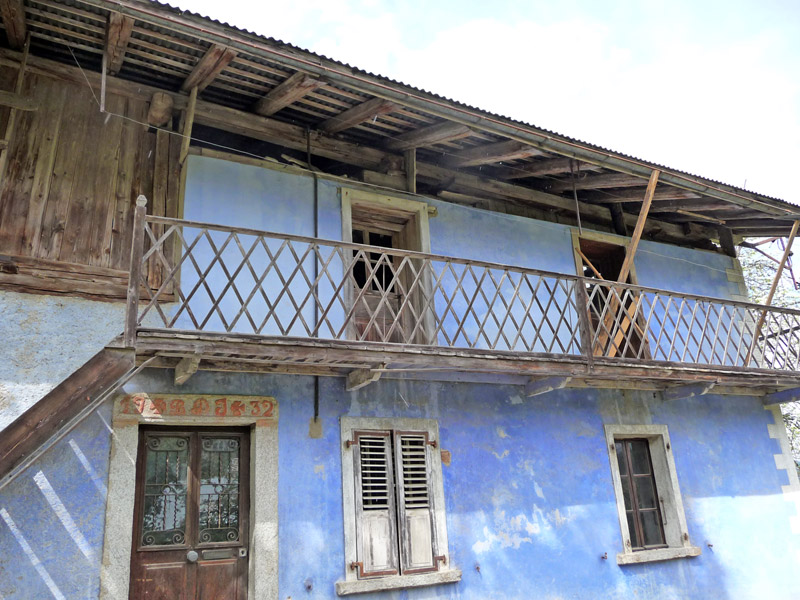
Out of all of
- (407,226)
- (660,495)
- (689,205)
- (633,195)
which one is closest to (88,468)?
(407,226)

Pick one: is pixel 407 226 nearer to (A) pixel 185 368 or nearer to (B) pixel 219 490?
(A) pixel 185 368

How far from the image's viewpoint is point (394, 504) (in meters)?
7.18

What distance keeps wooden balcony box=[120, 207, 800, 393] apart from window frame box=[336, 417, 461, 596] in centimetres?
61

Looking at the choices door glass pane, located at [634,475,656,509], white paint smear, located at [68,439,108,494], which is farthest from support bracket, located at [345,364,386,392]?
door glass pane, located at [634,475,656,509]

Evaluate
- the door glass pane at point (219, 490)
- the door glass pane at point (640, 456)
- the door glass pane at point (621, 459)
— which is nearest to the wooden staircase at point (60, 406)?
the door glass pane at point (219, 490)

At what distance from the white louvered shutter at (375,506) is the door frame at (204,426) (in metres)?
0.96

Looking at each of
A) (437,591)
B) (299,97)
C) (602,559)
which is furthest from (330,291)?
(602,559)

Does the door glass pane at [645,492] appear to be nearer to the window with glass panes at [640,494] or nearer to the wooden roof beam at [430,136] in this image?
the window with glass panes at [640,494]

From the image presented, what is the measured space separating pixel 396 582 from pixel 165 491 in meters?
2.58

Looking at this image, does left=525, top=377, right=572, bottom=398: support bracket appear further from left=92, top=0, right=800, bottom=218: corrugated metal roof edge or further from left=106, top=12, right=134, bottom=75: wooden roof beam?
left=106, top=12, right=134, bottom=75: wooden roof beam

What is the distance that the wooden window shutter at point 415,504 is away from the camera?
705 centimetres

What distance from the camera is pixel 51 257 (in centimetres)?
630

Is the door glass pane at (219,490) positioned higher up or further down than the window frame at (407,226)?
further down

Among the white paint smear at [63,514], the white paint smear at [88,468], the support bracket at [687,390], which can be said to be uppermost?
the support bracket at [687,390]
